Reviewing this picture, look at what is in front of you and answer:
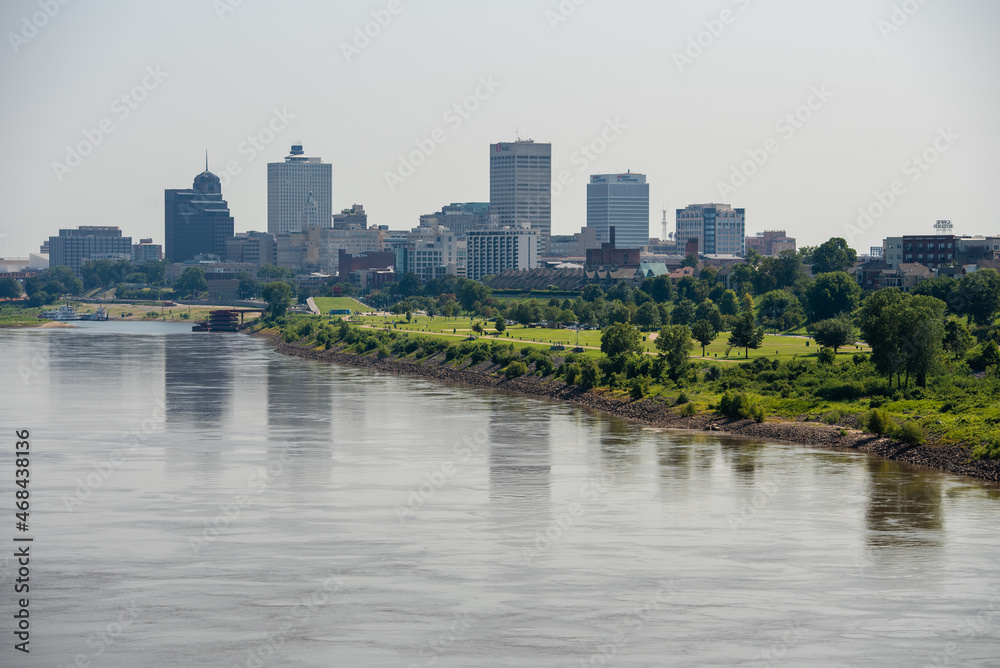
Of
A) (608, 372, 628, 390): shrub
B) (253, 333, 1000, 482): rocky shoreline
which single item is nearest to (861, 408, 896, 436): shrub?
(253, 333, 1000, 482): rocky shoreline

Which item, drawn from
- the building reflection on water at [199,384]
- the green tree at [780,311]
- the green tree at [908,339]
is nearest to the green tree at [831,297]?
the green tree at [780,311]

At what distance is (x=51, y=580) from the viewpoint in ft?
144

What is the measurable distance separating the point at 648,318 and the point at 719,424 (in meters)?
80.3

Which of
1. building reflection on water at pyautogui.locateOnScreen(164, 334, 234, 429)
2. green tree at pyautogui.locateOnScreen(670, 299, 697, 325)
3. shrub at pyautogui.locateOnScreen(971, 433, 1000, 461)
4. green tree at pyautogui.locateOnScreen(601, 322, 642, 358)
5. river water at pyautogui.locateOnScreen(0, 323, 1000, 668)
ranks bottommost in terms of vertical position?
river water at pyautogui.locateOnScreen(0, 323, 1000, 668)

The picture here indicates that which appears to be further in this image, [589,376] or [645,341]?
[645,341]

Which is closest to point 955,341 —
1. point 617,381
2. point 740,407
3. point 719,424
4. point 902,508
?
point 740,407

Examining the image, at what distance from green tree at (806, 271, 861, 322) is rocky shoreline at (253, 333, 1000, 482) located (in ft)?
162

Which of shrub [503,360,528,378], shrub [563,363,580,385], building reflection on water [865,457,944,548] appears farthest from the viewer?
shrub [503,360,528,378]

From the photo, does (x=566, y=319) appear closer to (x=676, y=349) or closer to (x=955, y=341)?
(x=676, y=349)

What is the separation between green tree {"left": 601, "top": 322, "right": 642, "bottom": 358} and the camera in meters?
112

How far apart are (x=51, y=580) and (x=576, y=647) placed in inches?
785

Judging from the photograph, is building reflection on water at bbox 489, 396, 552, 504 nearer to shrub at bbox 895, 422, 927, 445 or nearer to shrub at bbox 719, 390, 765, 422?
shrub at bbox 719, 390, 765, 422

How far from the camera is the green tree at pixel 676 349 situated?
103625mm

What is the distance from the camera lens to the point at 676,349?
10450 centimetres
